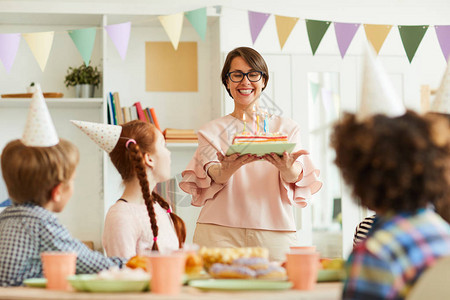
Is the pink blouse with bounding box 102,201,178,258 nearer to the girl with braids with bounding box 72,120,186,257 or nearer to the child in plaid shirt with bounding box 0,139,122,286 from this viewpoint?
the girl with braids with bounding box 72,120,186,257

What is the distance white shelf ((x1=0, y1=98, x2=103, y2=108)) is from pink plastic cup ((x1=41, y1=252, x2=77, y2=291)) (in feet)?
7.89

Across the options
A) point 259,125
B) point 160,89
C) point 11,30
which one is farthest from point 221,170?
point 11,30

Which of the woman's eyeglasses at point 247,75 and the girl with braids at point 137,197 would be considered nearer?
the girl with braids at point 137,197

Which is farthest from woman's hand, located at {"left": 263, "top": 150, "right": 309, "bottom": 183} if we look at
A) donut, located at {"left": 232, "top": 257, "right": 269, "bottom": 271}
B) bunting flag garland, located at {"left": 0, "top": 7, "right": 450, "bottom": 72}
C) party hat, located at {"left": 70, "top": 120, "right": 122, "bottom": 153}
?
bunting flag garland, located at {"left": 0, "top": 7, "right": 450, "bottom": 72}

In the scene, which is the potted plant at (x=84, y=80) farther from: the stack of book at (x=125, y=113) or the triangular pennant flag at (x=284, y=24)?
the triangular pennant flag at (x=284, y=24)

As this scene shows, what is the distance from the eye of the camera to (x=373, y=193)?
1033 mm

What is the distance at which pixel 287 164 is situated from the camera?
2070mm

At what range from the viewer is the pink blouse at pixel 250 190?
86.3 inches

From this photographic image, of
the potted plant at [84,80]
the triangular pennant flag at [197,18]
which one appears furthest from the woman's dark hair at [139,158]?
the potted plant at [84,80]

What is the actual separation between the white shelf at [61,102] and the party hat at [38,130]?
2208 millimetres

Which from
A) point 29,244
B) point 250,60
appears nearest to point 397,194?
point 29,244

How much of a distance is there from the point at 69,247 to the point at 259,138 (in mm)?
885

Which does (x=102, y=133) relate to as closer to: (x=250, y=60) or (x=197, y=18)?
(x=250, y=60)

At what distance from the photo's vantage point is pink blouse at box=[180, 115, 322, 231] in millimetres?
2191
